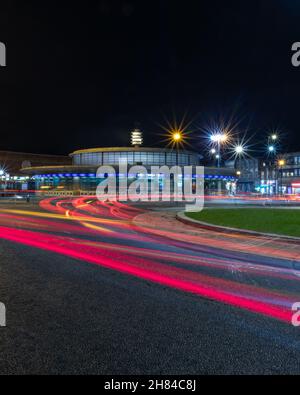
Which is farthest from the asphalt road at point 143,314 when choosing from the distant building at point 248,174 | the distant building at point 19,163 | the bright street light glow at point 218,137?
the distant building at point 248,174

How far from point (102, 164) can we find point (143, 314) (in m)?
86.5

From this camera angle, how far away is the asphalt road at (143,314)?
10.2ft

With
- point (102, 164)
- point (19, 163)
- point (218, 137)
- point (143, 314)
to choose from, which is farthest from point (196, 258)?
point (19, 163)

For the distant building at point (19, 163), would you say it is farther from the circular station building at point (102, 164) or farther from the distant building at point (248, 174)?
the distant building at point (248, 174)

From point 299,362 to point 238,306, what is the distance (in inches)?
60.2

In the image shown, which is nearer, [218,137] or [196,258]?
[196,258]

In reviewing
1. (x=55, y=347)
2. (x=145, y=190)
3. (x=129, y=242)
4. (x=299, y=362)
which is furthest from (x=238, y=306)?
(x=145, y=190)

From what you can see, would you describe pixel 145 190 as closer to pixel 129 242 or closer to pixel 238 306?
pixel 129 242

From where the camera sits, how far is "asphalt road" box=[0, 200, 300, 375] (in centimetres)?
310

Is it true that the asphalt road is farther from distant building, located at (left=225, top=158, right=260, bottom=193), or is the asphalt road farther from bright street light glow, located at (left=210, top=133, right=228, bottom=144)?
distant building, located at (left=225, top=158, right=260, bottom=193)

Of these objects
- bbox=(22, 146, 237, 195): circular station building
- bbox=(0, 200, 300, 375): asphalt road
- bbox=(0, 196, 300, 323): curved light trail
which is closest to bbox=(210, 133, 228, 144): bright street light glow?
bbox=(0, 196, 300, 323): curved light trail

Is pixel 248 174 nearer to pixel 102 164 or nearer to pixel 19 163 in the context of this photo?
pixel 102 164

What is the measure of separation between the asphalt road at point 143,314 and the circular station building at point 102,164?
72.3 metres

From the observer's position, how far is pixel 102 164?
8875 centimetres
